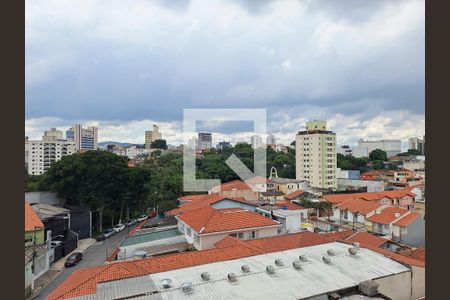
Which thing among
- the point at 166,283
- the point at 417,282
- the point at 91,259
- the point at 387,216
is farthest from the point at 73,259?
the point at 387,216

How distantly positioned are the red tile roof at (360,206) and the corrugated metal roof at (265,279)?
1148 centimetres

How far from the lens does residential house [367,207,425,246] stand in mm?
13672

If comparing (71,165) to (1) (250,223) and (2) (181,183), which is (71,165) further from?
(1) (250,223)

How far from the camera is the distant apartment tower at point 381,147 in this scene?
60156 mm

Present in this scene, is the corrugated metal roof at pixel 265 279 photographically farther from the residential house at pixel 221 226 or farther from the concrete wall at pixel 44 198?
the concrete wall at pixel 44 198

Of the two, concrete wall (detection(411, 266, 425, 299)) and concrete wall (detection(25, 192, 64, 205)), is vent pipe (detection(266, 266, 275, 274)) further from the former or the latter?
concrete wall (detection(25, 192, 64, 205))

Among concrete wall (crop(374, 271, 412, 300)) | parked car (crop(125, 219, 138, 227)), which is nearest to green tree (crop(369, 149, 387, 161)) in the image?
parked car (crop(125, 219, 138, 227))

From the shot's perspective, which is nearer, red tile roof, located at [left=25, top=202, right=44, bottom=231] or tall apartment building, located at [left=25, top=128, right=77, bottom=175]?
red tile roof, located at [left=25, top=202, right=44, bottom=231]

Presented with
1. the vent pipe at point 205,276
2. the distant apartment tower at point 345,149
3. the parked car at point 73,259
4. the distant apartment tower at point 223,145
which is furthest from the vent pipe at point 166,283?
the distant apartment tower at point 345,149

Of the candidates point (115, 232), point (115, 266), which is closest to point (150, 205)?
point (115, 232)

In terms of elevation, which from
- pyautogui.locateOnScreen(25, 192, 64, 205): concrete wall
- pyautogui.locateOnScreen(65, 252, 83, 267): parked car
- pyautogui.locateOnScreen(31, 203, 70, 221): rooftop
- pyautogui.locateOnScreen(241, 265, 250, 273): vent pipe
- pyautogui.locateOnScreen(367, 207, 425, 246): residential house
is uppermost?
pyautogui.locateOnScreen(241, 265, 250, 273): vent pipe

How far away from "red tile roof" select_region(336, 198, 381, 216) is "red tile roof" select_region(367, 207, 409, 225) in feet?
2.78

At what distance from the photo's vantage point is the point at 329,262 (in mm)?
5910

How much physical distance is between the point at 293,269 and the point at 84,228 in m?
13.7
